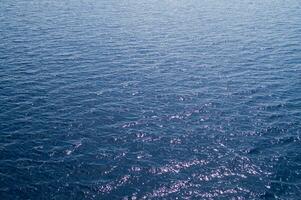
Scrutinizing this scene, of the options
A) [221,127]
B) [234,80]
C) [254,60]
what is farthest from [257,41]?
[221,127]

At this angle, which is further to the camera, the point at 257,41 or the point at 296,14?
the point at 296,14

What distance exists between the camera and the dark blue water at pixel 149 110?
38.0 meters

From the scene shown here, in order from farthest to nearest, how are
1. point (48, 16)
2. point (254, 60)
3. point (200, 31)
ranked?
point (48, 16)
point (200, 31)
point (254, 60)

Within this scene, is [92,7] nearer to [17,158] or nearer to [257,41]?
[257,41]

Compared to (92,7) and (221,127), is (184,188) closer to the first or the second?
Result: (221,127)

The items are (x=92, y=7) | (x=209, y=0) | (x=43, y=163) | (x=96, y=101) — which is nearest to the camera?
(x=43, y=163)

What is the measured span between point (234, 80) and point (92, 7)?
68.9 metres

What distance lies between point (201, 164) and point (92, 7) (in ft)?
285

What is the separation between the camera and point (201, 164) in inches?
1594

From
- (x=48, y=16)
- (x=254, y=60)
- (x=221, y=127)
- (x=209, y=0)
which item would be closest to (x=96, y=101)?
(x=221, y=127)

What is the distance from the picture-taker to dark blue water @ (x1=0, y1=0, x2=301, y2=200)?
3803 cm

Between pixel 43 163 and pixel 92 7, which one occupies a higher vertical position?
pixel 92 7

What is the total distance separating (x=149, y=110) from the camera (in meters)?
51.8

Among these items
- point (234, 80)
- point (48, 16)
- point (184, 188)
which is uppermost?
point (48, 16)
